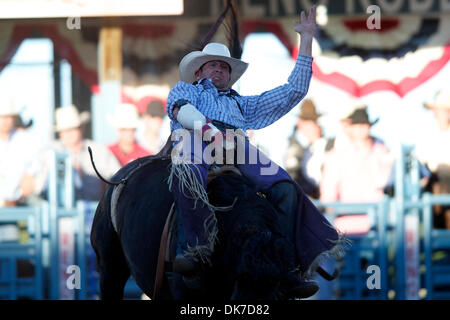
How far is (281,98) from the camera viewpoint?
4.41m

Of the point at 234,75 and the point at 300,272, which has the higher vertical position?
the point at 234,75

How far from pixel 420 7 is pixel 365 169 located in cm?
141

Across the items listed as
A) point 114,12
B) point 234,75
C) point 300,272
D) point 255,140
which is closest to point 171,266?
point 300,272

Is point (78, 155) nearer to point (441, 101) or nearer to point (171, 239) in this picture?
point (441, 101)

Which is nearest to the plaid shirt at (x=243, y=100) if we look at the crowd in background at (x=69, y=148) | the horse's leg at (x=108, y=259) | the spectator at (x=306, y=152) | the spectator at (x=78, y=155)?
the horse's leg at (x=108, y=259)

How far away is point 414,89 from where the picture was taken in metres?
7.23

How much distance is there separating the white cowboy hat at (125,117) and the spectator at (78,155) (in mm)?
220

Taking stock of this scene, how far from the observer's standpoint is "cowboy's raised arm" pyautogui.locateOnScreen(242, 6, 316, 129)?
429 cm

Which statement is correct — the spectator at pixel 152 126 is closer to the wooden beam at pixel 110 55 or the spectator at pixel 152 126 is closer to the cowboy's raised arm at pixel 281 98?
the wooden beam at pixel 110 55

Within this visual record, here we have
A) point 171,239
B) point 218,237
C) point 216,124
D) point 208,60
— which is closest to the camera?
point 218,237

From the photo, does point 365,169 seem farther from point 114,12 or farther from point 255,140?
point 114,12

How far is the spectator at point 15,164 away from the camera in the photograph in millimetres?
7301

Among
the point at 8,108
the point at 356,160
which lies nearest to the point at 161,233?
the point at 356,160

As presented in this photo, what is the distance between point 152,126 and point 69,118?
2.27ft
